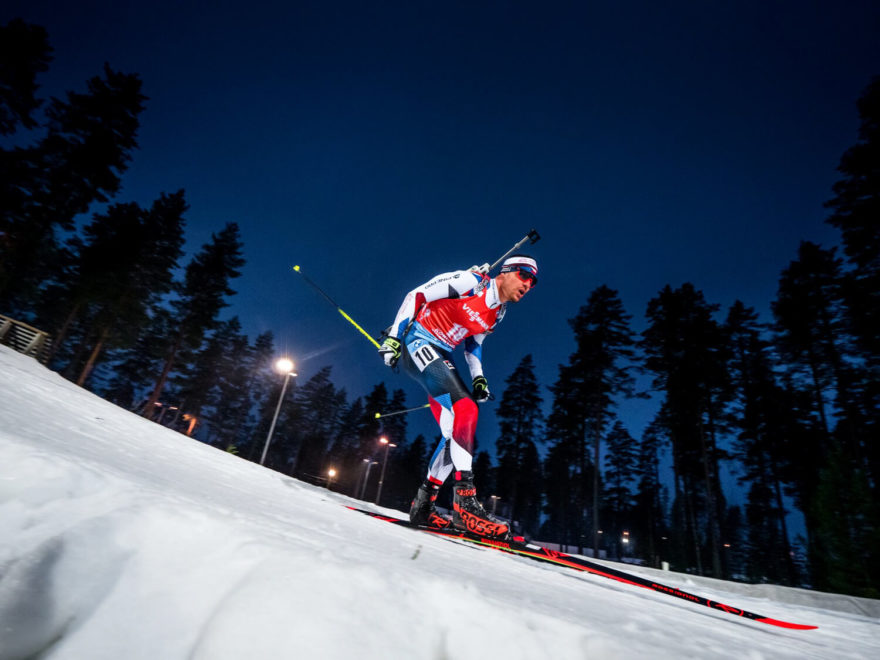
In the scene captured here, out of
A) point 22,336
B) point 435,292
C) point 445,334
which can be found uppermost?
point 22,336

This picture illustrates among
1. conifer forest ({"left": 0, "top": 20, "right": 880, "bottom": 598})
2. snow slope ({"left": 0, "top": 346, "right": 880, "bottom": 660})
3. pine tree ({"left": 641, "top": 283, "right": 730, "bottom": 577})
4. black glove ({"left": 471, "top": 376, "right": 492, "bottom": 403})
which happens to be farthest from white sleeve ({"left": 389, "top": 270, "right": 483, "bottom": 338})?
pine tree ({"left": 641, "top": 283, "right": 730, "bottom": 577})

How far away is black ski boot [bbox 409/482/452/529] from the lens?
3531 mm

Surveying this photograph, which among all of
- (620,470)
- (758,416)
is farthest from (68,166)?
(620,470)

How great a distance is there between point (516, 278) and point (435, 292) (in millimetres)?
868

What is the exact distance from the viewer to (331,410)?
49250 mm

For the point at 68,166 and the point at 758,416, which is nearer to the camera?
the point at 68,166

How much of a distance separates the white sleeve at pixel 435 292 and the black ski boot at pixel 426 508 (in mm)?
1493

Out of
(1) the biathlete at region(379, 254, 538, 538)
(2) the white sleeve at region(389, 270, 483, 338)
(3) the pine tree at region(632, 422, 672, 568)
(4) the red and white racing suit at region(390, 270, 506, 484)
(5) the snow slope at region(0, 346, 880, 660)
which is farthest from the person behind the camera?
(3) the pine tree at region(632, 422, 672, 568)

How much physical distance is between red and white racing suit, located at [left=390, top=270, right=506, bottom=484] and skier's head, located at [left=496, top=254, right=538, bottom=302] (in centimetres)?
9

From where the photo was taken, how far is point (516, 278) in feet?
12.8

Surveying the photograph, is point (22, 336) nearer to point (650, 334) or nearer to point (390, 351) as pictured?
point (390, 351)

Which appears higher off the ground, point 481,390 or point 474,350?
point 474,350

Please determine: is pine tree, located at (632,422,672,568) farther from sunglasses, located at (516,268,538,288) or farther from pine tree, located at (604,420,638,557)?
sunglasses, located at (516,268,538,288)

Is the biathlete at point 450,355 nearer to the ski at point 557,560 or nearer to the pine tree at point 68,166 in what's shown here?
the ski at point 557,560
